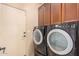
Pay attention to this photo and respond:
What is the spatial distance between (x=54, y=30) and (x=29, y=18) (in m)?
0.27

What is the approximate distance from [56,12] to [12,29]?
→ 0.46m

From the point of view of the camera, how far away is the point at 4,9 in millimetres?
1271

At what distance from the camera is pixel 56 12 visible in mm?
1279

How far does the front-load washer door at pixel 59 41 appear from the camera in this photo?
115 cm

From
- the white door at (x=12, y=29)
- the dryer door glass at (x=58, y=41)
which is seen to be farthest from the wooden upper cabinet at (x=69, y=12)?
the white door at (x=12, y=29)

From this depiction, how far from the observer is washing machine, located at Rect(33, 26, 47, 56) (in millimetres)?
1286

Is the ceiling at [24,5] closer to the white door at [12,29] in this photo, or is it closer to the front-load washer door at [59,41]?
the white door at [12,29]

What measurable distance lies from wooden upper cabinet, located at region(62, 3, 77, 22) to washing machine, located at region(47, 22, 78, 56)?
0.22ft

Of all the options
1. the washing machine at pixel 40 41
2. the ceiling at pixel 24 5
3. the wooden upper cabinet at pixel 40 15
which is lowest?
the washing machine at pixel 40 41

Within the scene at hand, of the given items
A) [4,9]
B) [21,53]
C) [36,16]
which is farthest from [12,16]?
[21,53]

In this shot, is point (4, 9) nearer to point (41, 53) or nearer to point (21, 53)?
point (21, 53)

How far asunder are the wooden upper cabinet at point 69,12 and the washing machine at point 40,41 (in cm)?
23

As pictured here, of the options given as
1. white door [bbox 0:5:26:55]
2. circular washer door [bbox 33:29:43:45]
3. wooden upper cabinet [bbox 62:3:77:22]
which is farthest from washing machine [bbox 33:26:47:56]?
wooden upper cabinet [bbox 62:3:77:22]

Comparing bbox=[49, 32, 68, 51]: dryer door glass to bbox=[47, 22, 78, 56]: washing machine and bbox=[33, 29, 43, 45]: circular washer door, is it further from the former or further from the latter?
bbox=[33, 29, 43, 45]: circular washer door
